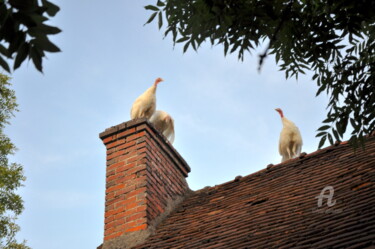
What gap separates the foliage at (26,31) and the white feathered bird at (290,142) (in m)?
8.45

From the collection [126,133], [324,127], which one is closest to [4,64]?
[324,127]

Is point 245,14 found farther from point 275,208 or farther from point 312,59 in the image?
point 275,208

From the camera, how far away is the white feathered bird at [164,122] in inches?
398

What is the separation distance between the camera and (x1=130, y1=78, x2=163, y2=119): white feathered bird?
9.89m

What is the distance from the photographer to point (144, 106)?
390 inches

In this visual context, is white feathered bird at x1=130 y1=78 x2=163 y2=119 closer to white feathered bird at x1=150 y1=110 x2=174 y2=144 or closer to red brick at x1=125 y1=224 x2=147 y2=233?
white feathered bird at x1=150 y1=110 x2=174 y2=144

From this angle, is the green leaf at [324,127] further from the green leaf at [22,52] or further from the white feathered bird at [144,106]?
the white feathered bird at [144,106]

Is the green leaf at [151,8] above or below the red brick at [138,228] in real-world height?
above

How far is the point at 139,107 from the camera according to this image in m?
9.90

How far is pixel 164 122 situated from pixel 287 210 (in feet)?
11.8

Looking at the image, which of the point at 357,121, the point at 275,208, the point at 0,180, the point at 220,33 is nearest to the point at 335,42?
the point at 357,121

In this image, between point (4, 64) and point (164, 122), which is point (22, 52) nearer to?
point (4, 64)

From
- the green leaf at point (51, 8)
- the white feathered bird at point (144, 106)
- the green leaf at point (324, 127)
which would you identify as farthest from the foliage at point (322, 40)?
the white feathered bird at point (144, 106)

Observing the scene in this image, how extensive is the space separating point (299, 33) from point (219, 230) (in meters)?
2.72
